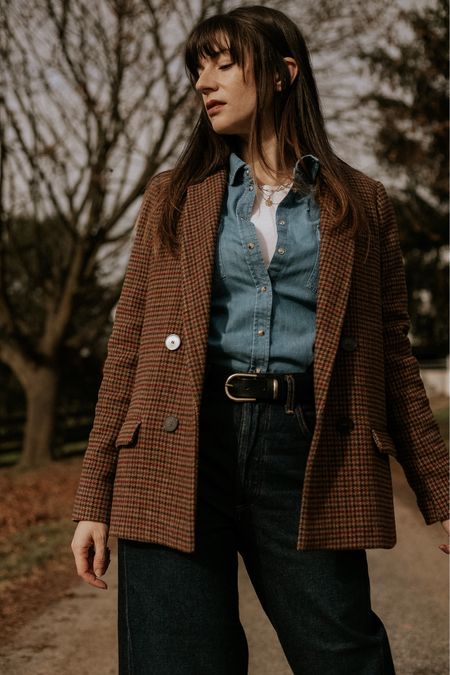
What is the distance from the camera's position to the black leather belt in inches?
78.6

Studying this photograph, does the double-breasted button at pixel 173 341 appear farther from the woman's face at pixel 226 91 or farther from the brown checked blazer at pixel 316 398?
the woman's face at pixel 226 91

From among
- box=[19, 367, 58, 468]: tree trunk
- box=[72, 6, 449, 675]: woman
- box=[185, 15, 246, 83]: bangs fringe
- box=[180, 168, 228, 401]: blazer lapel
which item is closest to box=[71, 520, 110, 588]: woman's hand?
box=[72, 6, 449, 675]: woman

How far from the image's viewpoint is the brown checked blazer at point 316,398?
6.61 ft

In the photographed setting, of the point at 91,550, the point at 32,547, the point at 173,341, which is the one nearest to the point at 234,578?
the point at 91,550

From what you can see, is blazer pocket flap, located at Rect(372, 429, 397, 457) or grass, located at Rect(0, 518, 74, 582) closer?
blazer pocket flap, located at Rect(372, 429, 397, 457)

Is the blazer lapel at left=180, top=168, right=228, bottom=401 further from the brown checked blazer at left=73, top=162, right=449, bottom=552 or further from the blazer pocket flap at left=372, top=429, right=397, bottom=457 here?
the blazer pocket flap at left=372, top=429, right=397, bottom=457

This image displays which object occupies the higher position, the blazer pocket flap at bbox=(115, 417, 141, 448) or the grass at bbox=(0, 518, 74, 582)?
the blazer pocket flap at bbox=(115, 417, 141, 448)

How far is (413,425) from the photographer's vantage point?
7.30ft

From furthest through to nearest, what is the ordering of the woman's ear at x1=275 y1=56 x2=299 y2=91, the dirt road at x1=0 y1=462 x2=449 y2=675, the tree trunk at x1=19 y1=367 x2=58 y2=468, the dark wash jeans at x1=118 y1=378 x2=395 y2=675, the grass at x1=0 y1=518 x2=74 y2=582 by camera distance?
the tree trunk at x1=19 y1=367 x2=58 y2=468, the grass at x1=0 y1=518 x2=74 y2=582, the dirt road at x1=0 y1=462 x2=449 y2=675, the woman's ear at x1=275 y1=56 x2=299 y2=91, the dark wash jeans at x1=118 y1=378 x2=395 y2=675

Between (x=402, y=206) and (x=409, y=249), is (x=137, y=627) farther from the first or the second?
(x=409, y=249)

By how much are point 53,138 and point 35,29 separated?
153 cm

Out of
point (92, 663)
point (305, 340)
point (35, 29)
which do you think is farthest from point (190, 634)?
point (35, 29)

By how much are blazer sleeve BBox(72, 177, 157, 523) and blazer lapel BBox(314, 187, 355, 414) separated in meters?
0.46

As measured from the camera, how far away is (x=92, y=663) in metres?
4.05
